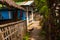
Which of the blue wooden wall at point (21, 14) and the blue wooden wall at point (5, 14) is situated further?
the blue wooden wall at point (21, 14)

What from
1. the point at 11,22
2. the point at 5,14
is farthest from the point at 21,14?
the point at 11,22

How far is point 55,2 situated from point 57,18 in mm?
1396

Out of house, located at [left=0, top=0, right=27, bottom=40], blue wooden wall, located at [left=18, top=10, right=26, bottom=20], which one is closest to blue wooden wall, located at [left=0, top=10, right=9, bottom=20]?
house, located at [left=0, top=0, right=27, bottom=40]

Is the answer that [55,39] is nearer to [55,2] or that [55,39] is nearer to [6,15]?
[55,2]

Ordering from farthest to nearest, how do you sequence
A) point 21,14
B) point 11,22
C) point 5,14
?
point 21,14 < point 5,14 < point 11,22

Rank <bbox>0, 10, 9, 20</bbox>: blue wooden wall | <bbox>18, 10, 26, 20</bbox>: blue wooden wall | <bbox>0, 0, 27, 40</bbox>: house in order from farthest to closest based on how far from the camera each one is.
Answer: <bbox>18, 10, 26, 20</bbox>: blue wooden wall
<bbox>0, 10, 9, 20</bbox>: blue wooden wall
<bbox>0, 0, 27, 40</bbox>: house

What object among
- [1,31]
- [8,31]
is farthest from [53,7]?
[1,31]

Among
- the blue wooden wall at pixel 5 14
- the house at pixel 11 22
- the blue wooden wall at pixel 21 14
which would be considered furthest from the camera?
the blue wooden wall at pixel 21 14

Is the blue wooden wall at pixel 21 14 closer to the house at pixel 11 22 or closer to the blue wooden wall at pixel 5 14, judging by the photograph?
the house at pixel 11 22

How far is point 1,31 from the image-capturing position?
21.9 ft

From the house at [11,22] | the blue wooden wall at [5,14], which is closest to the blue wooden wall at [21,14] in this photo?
the house at [11,22]

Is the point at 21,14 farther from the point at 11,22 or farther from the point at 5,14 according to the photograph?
the point at 11,22

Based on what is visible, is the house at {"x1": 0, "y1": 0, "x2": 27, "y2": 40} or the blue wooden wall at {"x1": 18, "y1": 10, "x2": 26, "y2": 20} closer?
the house at {"x1": 0, "y1": 0, "x2": 27, "y2": 40}

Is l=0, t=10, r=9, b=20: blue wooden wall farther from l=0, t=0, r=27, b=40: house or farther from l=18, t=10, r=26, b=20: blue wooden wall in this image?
l=18, t=10, r=26, b=20: blue wooden wall
